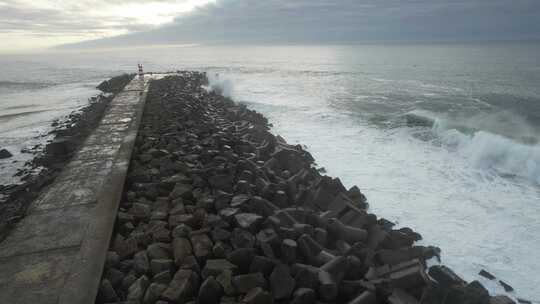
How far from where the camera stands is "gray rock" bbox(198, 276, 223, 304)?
312 cm

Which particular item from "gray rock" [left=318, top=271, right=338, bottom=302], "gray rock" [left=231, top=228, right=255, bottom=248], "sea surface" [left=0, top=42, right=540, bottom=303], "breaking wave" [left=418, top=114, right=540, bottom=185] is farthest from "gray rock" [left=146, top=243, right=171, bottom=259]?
"breaking wave" [left=418, top=114, right=540, bottom=185]

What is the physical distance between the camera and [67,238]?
12.7 feet

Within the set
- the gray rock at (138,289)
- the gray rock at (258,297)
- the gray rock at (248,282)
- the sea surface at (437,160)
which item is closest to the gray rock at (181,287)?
the gray rock at (138,289)

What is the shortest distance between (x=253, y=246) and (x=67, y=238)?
209 centimetres

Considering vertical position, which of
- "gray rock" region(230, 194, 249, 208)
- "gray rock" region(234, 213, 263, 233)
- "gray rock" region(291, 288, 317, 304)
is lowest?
"gray rock" region(291, 288, 317, 304)

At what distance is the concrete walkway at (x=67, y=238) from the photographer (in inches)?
121

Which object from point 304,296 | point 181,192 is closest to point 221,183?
point 181,192

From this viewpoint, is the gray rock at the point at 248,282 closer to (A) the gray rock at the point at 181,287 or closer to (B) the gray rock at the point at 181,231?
(A) the gray rock at the point at 181,287

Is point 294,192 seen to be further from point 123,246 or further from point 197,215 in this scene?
point 123,246

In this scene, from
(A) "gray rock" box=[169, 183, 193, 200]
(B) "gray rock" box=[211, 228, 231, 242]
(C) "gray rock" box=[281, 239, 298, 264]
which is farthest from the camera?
(A) "gray rock" box=[169, 183, 193, 200]

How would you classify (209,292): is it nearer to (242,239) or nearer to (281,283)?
(281,283)

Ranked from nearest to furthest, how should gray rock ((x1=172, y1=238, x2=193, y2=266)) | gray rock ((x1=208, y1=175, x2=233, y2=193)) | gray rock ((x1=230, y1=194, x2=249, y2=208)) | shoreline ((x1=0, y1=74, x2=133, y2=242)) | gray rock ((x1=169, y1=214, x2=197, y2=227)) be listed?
gray rock ((x1=172, y1=238, x2=193, y2=266)), gray rock ((x1=169, y1=214, x2=197, y2=227)), gray rock ((x1=230, y1=194, x2=249, y2=208)), shoreline ((x1=0, y1=74, x2=133, y2=242)), gray rock ((x1=208, y1=175, x2=233, y2=193))

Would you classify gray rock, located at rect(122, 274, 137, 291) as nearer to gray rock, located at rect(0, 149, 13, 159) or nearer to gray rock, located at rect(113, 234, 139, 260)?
gray rock, located at rect(113, 234, 139, 260)

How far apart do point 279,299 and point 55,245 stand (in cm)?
250
